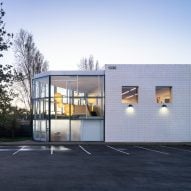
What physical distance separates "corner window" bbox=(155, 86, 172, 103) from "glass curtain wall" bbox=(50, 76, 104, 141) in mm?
4549

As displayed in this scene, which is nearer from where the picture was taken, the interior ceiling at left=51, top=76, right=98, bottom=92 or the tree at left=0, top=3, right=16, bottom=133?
the tree at left=0, top=3, right=16, bottom=133

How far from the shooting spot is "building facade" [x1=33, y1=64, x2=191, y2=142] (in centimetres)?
3459

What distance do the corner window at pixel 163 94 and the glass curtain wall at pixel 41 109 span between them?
9.01m

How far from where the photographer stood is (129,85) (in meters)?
35.0

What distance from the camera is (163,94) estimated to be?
116 feet

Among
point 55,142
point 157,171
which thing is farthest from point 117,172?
point 55,142

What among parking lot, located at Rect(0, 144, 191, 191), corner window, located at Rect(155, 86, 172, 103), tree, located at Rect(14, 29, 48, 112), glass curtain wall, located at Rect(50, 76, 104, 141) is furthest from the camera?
tree, located at Rect(14, 29, 48, 112)

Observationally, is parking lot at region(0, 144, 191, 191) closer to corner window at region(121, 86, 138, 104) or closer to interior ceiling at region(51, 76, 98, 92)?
corner window at region(121, 86, 138, 104)

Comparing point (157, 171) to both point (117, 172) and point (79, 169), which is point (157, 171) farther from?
point (79, 169)

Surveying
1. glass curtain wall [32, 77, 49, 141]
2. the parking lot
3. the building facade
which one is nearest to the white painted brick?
the building facade

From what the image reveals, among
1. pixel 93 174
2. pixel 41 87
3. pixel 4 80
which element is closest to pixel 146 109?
pixel 41 87

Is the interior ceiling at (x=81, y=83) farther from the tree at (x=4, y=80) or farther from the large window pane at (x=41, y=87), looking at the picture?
the tree at (x=4, y=80)

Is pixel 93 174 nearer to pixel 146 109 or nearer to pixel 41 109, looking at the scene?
pixel 146 109

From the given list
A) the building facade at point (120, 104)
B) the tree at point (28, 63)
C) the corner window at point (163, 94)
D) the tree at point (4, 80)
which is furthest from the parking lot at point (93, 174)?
the tree at point (28, 63)
